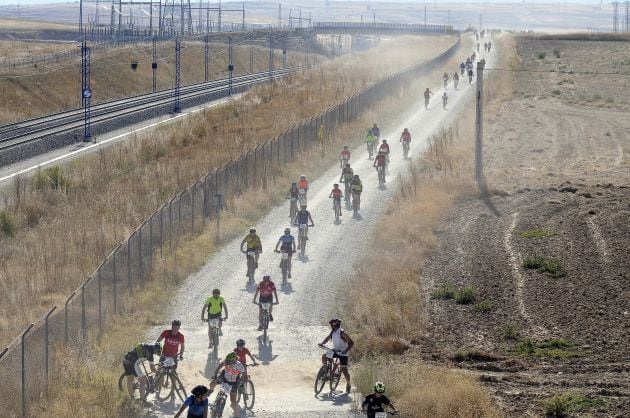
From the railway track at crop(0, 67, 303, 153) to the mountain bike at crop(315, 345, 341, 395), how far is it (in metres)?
35.8

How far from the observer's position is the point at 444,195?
130ft

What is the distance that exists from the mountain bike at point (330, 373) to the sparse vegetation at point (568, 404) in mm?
3661

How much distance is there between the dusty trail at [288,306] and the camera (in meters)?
19.9

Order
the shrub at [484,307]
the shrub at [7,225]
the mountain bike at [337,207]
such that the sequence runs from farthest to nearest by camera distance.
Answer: the shrub at [7,225]
the mountain bike at [337,207]
the shrub at [484,307]

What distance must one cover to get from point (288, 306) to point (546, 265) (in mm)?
7565

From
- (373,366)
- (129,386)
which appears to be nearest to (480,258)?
(373,366)

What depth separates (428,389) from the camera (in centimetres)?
1862

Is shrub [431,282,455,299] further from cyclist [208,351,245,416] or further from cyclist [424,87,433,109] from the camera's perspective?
cyclist [424,87,433,109]

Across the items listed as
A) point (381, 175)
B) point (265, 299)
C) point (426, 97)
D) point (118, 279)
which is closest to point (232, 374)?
point (265, 299)

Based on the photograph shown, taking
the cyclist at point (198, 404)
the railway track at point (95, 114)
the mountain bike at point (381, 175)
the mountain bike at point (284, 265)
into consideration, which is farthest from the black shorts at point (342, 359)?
the railway track at point (95, 114)

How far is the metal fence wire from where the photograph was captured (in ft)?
61.4

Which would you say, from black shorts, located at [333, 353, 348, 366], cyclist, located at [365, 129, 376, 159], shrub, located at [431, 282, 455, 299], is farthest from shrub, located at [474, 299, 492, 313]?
cyclist, located at [365, 129, 376, 159]

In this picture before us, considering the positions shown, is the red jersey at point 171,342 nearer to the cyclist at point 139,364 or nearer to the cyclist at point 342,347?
the cyclist at point 139,364

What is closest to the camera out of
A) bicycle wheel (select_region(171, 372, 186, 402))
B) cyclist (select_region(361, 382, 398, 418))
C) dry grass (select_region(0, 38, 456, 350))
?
cyclist (select_region(361, 382, 398, 418))
